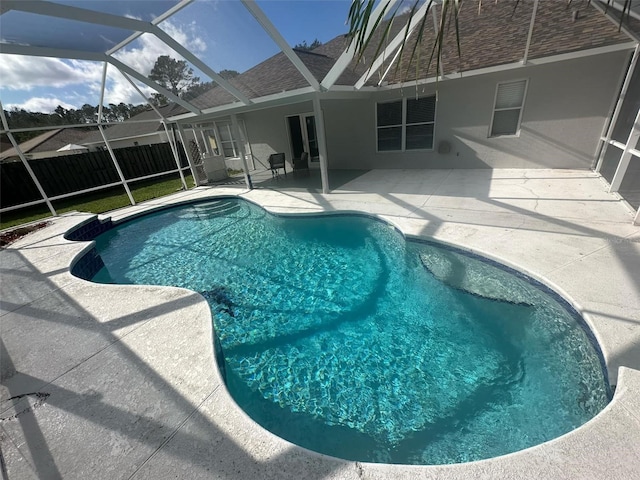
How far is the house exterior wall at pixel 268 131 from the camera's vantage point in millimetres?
12367

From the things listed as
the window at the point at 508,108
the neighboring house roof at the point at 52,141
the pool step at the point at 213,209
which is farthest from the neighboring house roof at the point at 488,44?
the neighboring house roof at the point at 52,141

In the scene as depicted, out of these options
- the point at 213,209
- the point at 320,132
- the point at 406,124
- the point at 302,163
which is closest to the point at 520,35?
the point at 406,124

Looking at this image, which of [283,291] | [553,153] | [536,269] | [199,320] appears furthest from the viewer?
[553,153]

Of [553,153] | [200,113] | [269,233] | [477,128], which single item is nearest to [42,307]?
[269,233]

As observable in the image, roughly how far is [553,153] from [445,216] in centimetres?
514

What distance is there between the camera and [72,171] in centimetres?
1226

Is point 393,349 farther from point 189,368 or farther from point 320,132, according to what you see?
point 320,132

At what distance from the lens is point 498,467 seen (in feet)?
5.89

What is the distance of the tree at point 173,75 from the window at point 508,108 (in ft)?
30.1

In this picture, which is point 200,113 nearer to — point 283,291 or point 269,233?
point 269,233

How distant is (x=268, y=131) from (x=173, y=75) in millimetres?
5582

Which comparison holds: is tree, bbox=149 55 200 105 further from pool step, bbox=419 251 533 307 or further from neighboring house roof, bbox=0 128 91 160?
neighboring house roof, bbox=0 128 91 160

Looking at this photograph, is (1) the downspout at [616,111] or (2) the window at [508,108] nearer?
(1) the downspout at [616,111]

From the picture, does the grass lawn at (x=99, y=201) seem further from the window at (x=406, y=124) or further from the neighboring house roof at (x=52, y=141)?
the neighboring house roof at (x=52, y=141)
